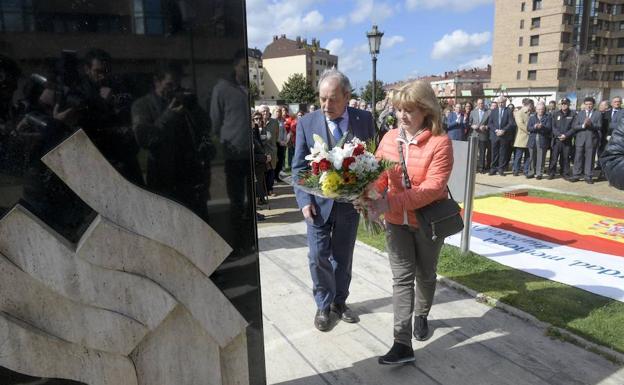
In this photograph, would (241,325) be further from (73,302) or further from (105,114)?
(105,114)

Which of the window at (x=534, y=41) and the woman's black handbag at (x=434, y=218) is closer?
the woman's black handbag at (x=434, y=218)

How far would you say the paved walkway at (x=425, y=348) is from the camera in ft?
9.00

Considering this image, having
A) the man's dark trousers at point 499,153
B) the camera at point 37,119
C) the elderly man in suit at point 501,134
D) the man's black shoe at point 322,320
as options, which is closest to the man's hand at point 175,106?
the camera at point 37,119

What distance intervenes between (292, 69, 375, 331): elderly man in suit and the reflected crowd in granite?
1.34 meters

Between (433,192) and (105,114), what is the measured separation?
1874 mm

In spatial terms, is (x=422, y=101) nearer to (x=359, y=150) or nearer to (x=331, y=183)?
(x=359, y=150)

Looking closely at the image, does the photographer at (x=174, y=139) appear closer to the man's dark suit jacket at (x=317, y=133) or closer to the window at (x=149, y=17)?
the window at (x=149, y=17)

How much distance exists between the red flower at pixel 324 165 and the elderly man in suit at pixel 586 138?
9.99 metres

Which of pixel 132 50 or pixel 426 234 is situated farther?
pixel 426 234

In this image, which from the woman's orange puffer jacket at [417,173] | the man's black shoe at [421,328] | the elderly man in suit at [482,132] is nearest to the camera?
the woman's orange puffer jacket at [417,173]

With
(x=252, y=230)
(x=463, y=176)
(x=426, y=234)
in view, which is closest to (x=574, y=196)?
(x=463, y=176)

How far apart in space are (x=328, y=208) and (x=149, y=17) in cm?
198

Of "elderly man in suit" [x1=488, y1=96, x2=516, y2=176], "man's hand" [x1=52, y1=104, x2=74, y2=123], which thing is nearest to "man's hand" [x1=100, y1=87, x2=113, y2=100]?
"man's hand" [x1=52, y1=104, x2=74, y2=123]

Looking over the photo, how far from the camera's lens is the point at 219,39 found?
5.44ft
